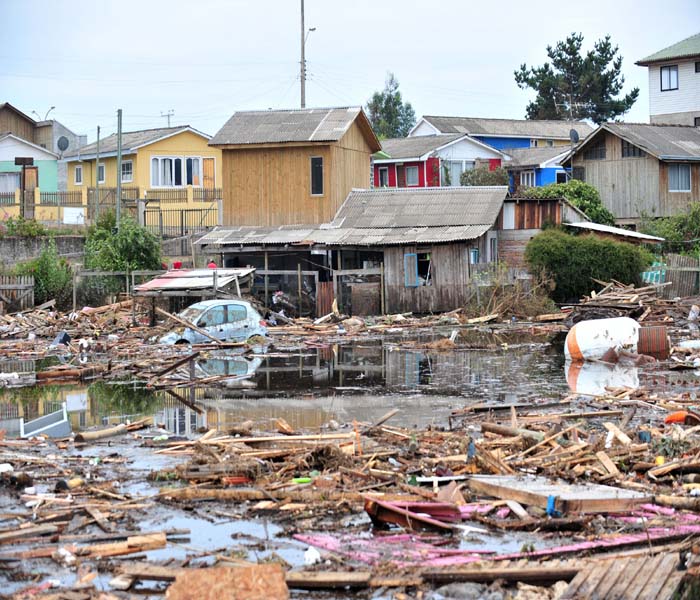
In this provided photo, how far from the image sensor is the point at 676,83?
61094mm

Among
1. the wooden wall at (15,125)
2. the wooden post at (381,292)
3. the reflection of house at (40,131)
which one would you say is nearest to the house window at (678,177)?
the wooden post at (381,292)

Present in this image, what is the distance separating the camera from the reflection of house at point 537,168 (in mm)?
58031

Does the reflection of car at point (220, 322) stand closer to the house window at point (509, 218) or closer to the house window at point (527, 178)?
the house window at point (509, 218)

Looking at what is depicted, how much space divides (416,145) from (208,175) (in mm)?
13805

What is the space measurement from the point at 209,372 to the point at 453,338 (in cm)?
863

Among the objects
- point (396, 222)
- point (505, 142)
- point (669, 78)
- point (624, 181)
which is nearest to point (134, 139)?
point (396, 222)

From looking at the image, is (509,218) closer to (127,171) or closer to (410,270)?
(410,270)

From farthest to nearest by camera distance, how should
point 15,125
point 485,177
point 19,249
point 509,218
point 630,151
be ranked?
point 15,125 → point 485,177 → point 630,151 → point 19,249 → point 509,218

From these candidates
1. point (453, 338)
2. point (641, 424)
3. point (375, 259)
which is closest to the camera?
point (641, 424)

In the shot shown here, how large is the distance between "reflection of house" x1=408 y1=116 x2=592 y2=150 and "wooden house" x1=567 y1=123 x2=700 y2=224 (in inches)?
720

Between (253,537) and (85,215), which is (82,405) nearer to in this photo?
(253,537)

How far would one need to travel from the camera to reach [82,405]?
1947 centimetres

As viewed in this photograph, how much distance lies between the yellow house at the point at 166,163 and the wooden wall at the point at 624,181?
19.5m

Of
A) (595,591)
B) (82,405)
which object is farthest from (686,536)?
(82,405)
